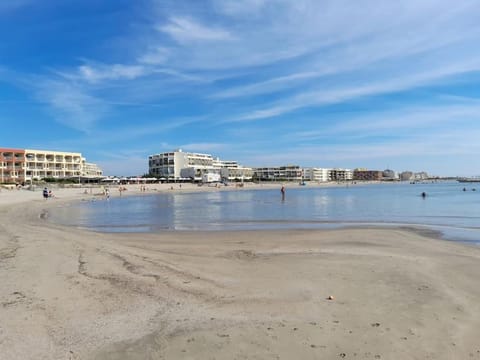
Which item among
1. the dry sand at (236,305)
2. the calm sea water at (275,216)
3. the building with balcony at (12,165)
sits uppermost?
the building with balcony at (12,165)

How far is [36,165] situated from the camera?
370ft

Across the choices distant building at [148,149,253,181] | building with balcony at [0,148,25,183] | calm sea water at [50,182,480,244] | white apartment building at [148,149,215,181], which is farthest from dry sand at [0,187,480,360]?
white apartment building at [148,149,215,181]

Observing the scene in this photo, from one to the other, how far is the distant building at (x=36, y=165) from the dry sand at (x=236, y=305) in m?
110

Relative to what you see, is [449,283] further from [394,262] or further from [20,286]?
[20,286]

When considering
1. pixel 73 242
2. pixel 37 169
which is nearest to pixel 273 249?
pixel 73 242

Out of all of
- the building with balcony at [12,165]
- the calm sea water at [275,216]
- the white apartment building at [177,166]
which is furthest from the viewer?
the white apartment building at [177,166]

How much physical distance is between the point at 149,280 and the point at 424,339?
5.09 metres

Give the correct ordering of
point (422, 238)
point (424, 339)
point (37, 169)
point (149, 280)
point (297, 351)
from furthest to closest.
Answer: point (37, 169)
point (422, 238)
point (149, 280)
point (424, 339)
point (297, 351)

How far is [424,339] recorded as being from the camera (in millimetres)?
5023

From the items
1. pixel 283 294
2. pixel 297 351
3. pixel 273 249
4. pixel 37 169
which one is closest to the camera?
pixel 297 351

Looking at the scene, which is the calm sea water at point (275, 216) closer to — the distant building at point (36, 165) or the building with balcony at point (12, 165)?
the building with balcony at point (12, 165)

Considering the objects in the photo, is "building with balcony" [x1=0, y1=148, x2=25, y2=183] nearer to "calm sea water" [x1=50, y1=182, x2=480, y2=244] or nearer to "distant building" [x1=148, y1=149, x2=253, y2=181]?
"distant building" [x1=148, y1=149, x2=253, y2=181]

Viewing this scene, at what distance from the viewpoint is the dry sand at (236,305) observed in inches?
185

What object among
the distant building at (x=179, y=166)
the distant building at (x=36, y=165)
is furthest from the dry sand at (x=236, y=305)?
the distant building at (x=179, y=166)
